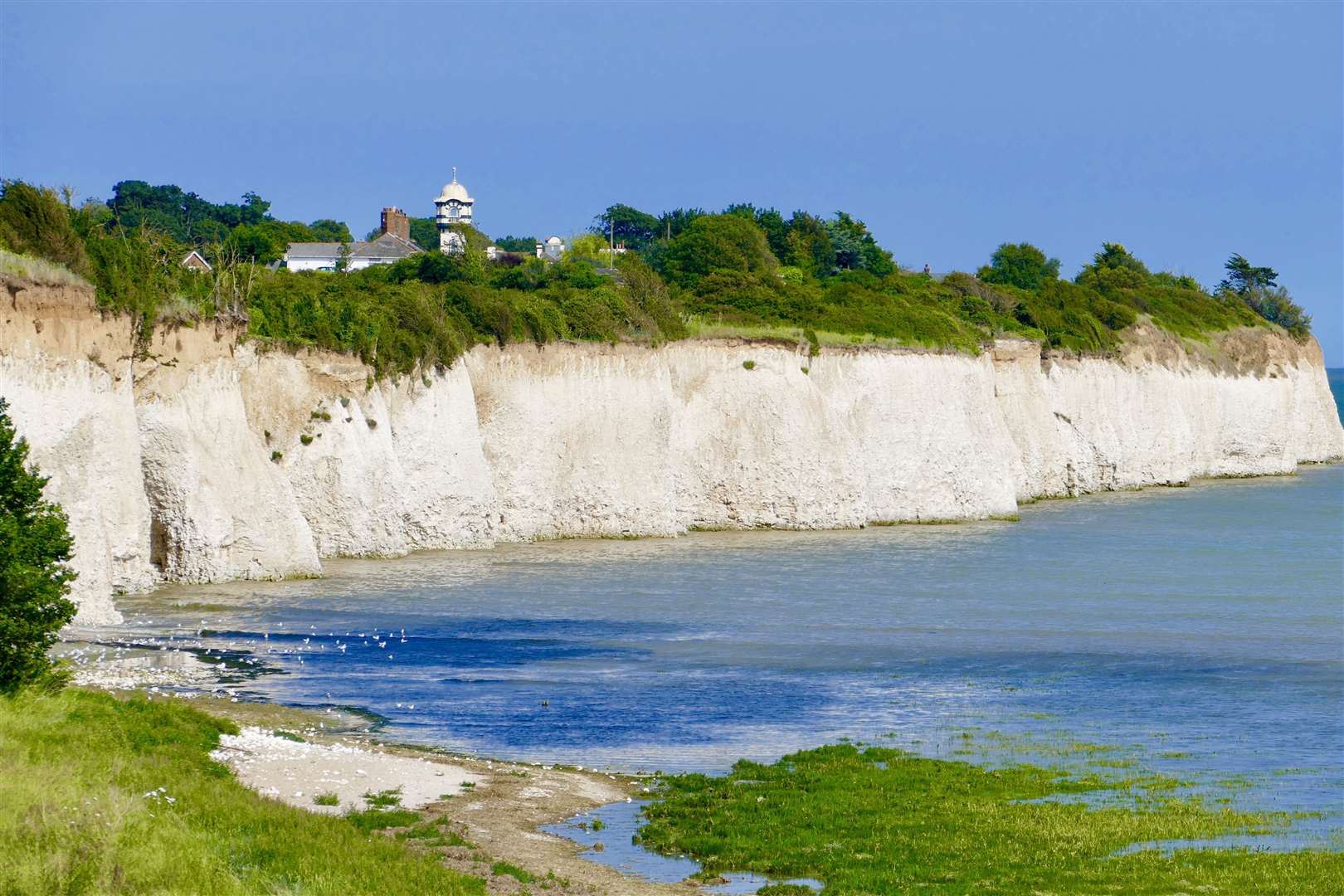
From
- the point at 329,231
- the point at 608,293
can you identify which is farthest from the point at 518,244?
the point at 608,293

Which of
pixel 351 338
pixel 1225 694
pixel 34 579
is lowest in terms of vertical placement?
pixel 1225 694

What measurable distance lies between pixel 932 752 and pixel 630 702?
5488 mm

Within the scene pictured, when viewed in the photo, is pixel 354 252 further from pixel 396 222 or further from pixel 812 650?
pixel 812 650

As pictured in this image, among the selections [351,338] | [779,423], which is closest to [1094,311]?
[779,423]

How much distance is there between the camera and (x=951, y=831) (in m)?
18.6

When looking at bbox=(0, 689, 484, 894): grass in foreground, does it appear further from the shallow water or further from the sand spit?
the shallow water

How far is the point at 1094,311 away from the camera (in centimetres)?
8581

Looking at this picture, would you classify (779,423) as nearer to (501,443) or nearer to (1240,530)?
(501,443)

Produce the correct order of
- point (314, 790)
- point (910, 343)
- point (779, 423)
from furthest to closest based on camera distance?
point (910, 343) → point (779, 423) → point (314, 790)

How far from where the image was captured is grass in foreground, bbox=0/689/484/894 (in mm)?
14773

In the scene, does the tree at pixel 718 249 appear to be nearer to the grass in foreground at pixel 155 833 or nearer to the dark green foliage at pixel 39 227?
the dark green foliage at pixel 39 227

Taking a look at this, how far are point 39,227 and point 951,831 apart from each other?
2331cm

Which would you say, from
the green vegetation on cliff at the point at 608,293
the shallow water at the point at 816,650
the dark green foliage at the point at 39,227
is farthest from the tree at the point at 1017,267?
the dark green foliage at the point at 39,227

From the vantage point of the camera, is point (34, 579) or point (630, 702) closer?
point (34, 579)
